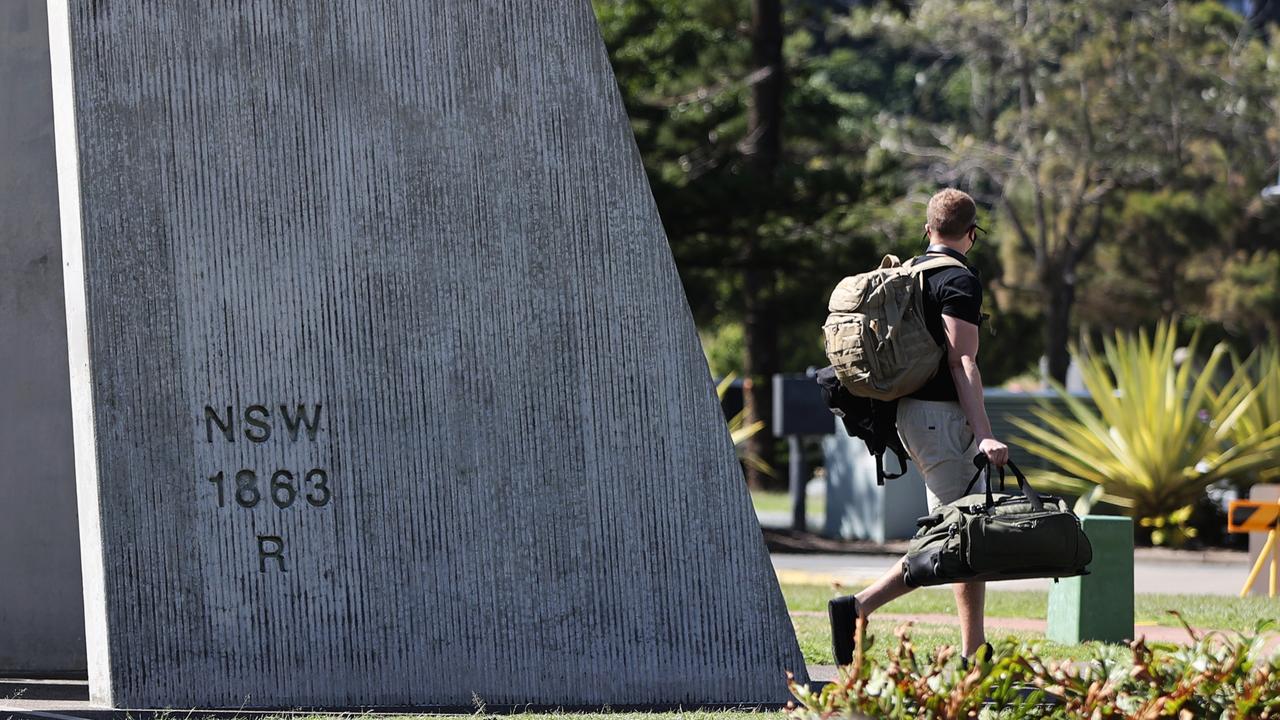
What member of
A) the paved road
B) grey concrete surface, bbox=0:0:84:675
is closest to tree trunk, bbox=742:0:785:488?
the paved road

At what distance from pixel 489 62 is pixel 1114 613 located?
4.12 meters

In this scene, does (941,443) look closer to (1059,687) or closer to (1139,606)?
(1059,687)

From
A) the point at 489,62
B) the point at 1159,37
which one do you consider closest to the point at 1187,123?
the point at 1159,37

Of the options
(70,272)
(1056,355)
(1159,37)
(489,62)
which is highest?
(1159,37)

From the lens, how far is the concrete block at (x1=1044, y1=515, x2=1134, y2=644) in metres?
7.74

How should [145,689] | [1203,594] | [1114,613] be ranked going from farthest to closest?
[1203,594], [1114,613], [145,689]

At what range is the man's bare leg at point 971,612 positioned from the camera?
5.46 m

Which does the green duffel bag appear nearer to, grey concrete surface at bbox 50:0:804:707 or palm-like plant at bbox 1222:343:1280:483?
grey concrete surface at bbox 50:0:804:707

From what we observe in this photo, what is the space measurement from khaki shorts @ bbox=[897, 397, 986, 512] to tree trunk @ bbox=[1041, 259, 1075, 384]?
31904 mm

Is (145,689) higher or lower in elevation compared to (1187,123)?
lower

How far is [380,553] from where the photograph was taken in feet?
17.6

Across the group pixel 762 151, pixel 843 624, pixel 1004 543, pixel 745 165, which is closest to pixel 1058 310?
pixel 762 151

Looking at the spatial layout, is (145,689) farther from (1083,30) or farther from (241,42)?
(1083,30)

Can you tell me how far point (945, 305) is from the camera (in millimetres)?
5398
